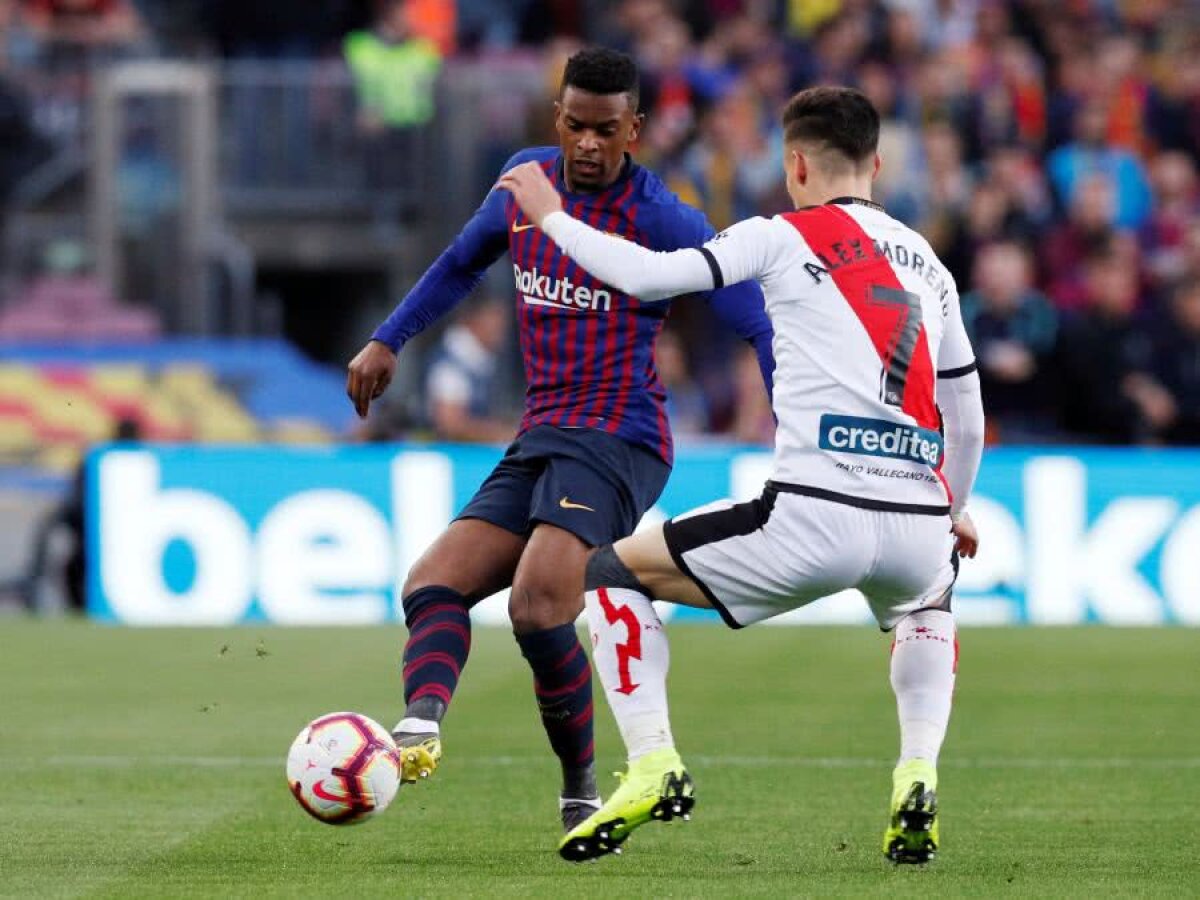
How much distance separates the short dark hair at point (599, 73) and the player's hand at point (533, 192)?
417 millimetres

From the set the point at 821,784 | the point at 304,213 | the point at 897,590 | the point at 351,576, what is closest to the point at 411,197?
the point at 304,213

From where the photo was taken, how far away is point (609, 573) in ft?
19.2

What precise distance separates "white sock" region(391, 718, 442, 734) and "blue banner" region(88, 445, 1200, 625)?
805 cm

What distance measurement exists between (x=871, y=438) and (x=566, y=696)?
1180mm

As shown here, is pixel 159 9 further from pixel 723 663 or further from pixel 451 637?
pixel 451 637

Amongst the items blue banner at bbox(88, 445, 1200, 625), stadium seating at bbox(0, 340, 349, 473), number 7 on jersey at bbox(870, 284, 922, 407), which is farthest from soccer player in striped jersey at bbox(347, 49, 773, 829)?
stadium seating at bbox(0, 340, 349, 473)

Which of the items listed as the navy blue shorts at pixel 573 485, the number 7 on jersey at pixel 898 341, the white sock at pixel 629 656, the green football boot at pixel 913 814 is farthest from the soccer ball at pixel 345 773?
the number 7 on jersey at pixel 898 341

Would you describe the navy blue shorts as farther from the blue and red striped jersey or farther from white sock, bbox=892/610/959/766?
white sock, bbox=892/610/959/766

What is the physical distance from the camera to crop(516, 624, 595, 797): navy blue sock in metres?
6.22

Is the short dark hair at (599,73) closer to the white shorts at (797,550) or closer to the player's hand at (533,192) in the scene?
the player's hand at (533,192)

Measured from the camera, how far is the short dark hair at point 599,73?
6.21 metres

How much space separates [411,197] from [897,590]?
12792 millimetres

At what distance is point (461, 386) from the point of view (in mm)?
15297

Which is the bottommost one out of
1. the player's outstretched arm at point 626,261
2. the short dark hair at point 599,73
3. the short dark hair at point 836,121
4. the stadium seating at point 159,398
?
the player's outstretched arm at point 626,261
